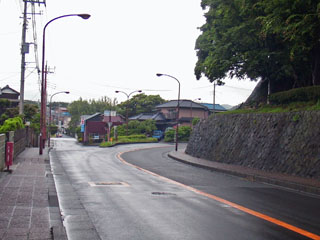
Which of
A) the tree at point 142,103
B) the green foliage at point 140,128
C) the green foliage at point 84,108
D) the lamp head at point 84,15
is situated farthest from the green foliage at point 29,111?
the green foliage at point 84,108

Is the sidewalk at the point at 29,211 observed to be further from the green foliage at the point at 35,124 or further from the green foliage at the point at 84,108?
the green foliage at the point at 84,108

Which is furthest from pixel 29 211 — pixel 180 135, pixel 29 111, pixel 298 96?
pixel 180 135

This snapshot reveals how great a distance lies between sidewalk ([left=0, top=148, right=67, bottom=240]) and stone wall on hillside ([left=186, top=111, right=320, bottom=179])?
10865 millimetres

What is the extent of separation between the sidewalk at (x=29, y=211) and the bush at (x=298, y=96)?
1465cm

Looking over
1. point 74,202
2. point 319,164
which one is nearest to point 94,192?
point 74,202

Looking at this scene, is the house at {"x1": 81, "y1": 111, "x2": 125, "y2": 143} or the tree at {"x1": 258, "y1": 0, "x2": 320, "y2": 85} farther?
the house at {"x1": 81, "y1": 111, "x2": 125, "y2": 143}

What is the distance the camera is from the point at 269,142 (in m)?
19.9

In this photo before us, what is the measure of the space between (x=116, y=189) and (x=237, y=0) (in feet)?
51.2

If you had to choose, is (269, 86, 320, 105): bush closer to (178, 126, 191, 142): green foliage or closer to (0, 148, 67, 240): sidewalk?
(0, 148, 67, 240): sidewalk

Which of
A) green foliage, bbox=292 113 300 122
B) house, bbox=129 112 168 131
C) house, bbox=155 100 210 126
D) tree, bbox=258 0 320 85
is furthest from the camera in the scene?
house, bbox=129 112 168 131

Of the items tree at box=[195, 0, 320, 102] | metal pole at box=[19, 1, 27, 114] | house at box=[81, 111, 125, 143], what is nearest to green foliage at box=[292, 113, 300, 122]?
tree at box=[195, 0, 320, 102]

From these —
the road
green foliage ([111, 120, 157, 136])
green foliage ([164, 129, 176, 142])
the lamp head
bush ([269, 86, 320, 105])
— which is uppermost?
the lamp head

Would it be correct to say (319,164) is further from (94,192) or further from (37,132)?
(37,132)

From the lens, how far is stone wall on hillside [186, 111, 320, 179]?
653 inches
